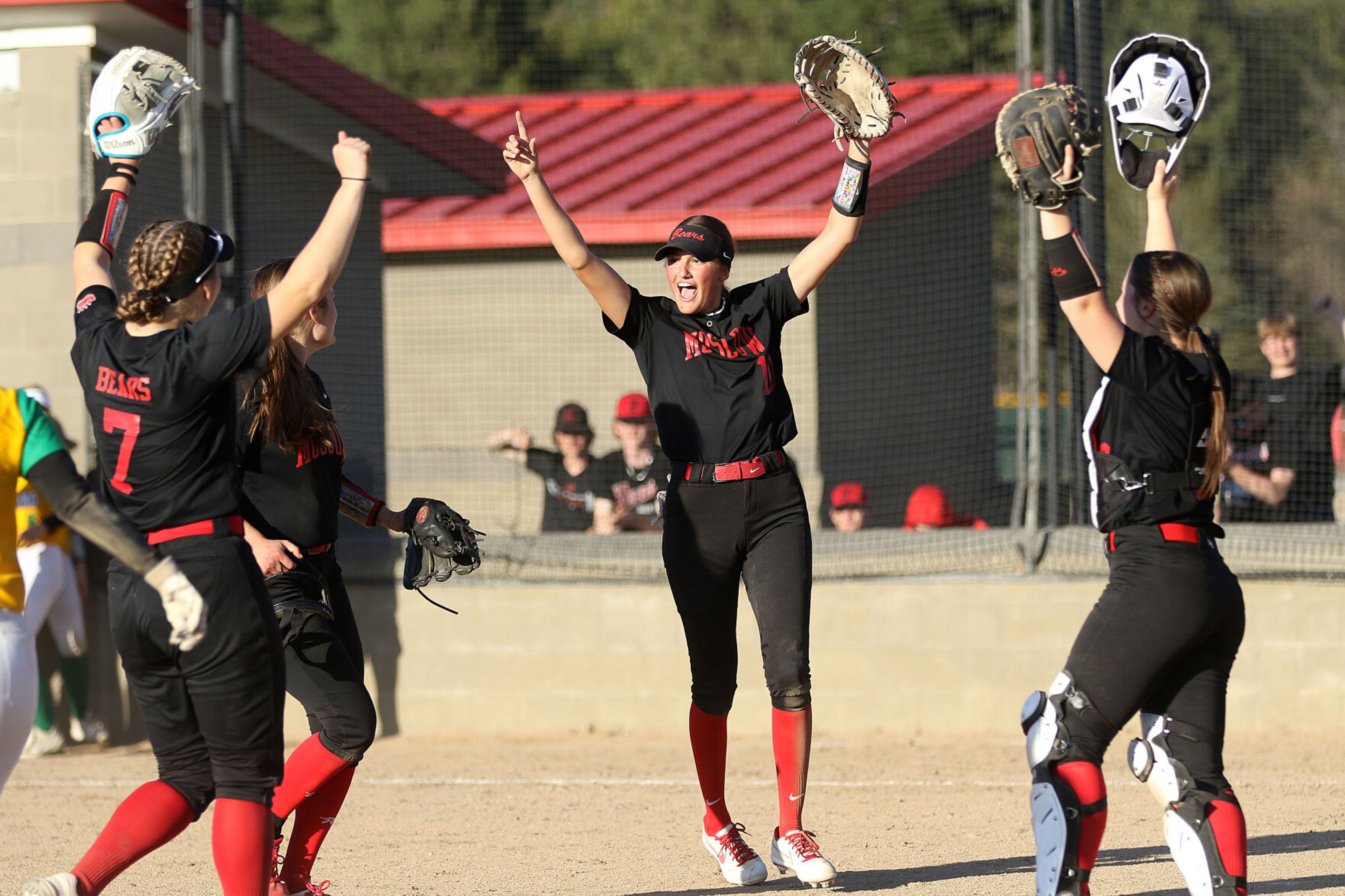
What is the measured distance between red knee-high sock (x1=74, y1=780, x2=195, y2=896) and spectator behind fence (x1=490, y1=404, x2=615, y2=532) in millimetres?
4723

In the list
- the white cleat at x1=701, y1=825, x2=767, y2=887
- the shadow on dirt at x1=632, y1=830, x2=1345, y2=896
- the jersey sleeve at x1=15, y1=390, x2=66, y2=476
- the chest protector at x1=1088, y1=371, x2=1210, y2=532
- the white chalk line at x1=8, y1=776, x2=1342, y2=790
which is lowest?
the white chalk line at x1=8, y1=776, x2=1342, y2=790

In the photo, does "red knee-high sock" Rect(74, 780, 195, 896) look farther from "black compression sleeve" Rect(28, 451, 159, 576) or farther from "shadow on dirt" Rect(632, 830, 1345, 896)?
"shadow on dirt" Rect(632, 830, 1345, 896)

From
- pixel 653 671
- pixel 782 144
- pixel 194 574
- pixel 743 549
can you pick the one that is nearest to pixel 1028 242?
pixel 653 671

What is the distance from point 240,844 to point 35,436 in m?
1.08

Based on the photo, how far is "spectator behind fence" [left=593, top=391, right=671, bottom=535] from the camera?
830 centimetres

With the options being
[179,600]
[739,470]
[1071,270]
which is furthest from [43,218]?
[1071,270]

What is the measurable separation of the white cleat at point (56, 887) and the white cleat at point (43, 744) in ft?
15.7

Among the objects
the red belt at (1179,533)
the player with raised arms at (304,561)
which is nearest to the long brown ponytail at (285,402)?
the player with raised arms at (304,561)

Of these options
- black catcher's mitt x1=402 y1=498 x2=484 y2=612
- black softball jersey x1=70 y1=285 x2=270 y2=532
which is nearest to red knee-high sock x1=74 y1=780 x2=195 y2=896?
black softball jersey x1=70 y1=285 x2=270 y2=532

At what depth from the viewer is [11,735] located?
381cm

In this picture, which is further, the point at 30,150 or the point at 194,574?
the point at 30,150

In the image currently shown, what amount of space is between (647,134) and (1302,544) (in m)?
7.10

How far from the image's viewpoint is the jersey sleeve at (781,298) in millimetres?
4832

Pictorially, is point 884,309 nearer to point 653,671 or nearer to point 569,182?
point 569,182
